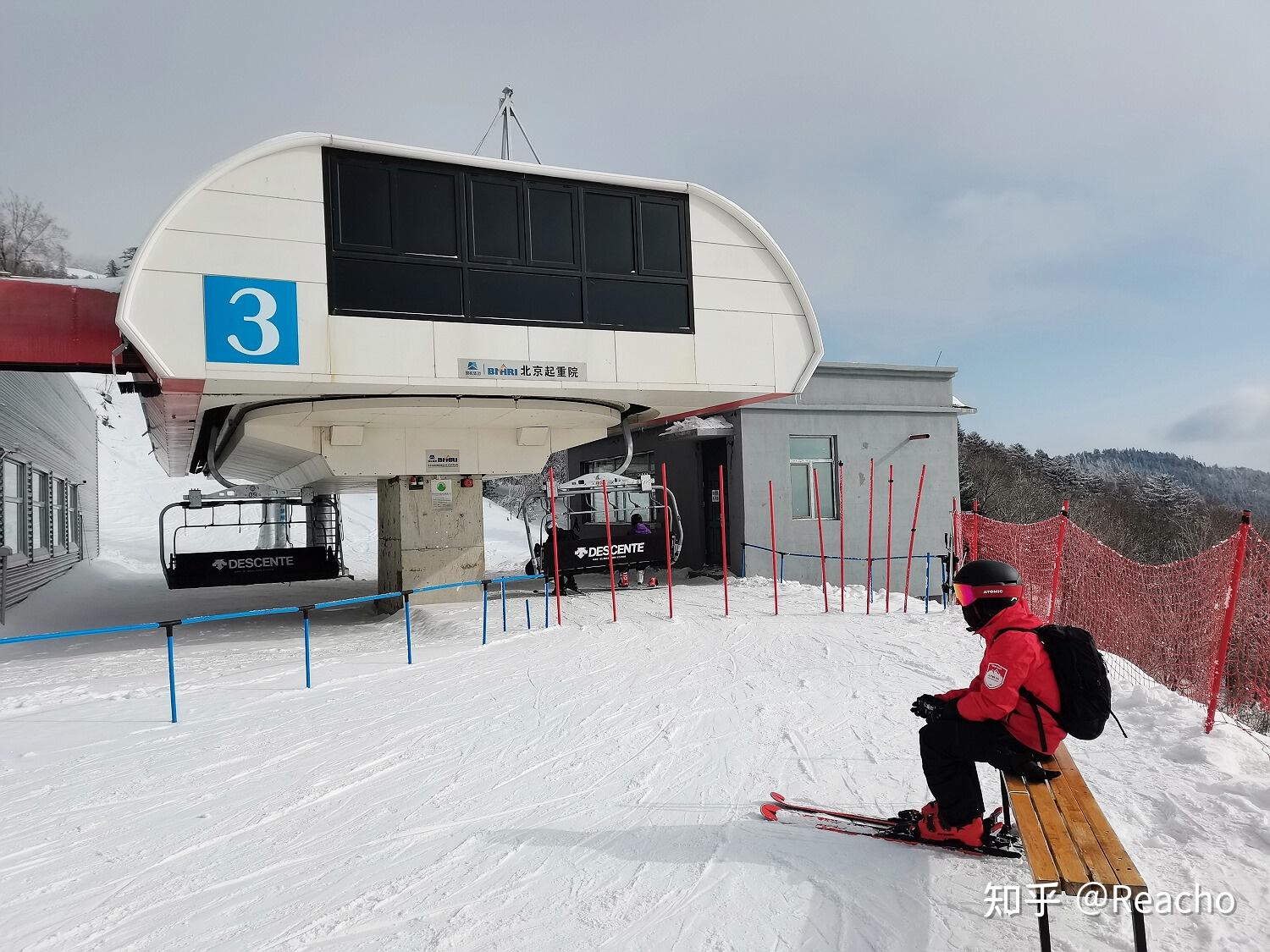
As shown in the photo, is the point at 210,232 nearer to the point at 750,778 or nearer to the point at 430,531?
the point at 430,531

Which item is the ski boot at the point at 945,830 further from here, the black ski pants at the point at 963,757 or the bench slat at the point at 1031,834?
the bench slat at the point at 1031,834

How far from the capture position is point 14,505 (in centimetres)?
1523

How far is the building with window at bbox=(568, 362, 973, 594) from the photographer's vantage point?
17.7m

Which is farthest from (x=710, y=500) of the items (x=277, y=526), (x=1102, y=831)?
(x=1102, y=831)

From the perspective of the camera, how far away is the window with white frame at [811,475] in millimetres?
18406

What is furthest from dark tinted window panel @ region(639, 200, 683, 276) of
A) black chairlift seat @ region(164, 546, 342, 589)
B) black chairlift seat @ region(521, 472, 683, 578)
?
black chairlift seat @ region(164, 546, 342, 589)

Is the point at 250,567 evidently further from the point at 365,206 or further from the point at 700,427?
the point at 700,427

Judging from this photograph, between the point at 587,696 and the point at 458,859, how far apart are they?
3403mm

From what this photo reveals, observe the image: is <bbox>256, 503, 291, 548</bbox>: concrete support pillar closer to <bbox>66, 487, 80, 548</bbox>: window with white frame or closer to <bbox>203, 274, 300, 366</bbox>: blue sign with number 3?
<bbox>66, 487, 80, 548</bbox>: window with white frame

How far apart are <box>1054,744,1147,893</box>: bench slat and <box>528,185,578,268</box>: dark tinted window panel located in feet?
26.3

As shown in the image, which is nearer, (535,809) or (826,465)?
(535,809)

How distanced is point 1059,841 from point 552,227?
8.80 metres

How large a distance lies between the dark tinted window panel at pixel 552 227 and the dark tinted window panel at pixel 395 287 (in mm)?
1075

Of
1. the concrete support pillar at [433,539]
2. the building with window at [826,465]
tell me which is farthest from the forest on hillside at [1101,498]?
the concrete support pillar at [433,539]
